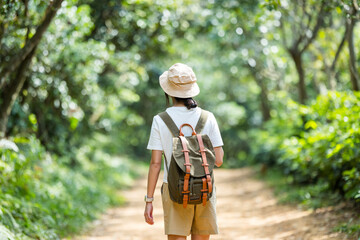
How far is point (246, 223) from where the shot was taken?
747 cm

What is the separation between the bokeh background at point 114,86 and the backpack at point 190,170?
2148 millimetres

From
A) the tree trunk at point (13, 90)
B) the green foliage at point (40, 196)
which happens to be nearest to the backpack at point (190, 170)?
the green foliage at point (40, 196)

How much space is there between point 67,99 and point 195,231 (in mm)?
6859

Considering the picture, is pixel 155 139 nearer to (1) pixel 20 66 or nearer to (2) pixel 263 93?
(1) pixel 20 66

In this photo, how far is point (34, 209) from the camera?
20.2 ft

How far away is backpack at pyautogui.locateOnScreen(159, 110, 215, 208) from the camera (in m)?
3.15

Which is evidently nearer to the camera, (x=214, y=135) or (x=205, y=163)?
(x=205, y=163)

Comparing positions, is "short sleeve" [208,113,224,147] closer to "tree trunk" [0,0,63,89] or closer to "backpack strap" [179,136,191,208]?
"backpack strap" [179,136,191,208]

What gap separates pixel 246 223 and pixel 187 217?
443 cm

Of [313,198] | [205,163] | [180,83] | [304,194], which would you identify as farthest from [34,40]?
[304,194]

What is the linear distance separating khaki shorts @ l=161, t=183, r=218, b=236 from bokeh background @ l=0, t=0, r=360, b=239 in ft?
6.40

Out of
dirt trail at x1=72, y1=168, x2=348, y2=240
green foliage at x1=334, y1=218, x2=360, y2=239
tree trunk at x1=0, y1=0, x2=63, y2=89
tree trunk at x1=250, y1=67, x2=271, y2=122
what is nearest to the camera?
green foliage at x1=334, y1=218, x2=360, y2=239

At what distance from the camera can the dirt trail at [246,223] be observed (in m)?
6.20

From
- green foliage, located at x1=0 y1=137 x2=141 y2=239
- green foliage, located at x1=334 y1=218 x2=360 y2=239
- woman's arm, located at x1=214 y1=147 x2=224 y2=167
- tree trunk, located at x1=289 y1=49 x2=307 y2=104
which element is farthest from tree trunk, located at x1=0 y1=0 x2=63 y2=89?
tree trunk, located at x1=289 y1=49 x2=307 y2=104
